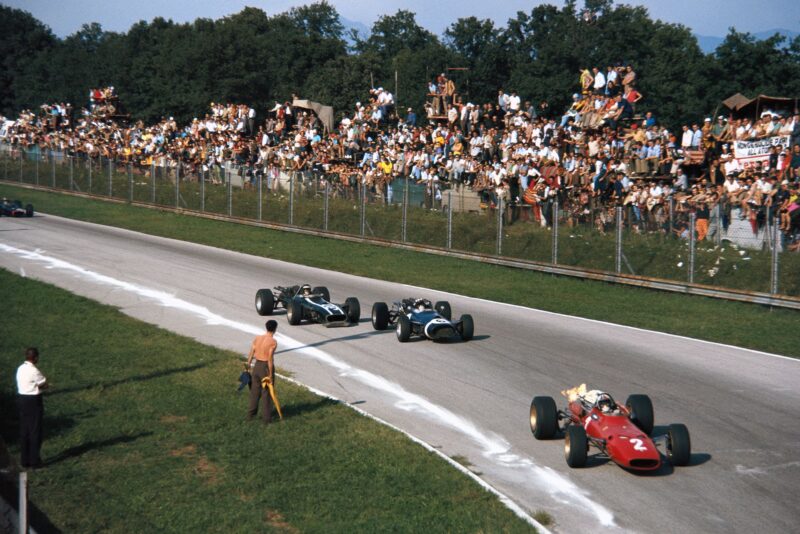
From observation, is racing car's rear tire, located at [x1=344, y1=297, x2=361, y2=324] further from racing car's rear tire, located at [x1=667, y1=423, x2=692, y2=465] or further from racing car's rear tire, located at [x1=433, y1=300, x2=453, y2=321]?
racing car's rear tire, located at [x1=667, y1=423, x2=692, y2=465]

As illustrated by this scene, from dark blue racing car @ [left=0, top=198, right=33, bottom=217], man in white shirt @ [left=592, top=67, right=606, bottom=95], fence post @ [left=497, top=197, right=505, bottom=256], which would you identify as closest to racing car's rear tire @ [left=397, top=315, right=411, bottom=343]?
fence post @ [left=497, top=197, right=505, bottom=256]

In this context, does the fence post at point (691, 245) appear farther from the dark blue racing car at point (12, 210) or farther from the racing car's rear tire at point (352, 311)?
the dark blue racing car at point (12, 210)

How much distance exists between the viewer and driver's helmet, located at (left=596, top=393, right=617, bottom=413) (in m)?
12.8

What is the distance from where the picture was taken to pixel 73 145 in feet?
195

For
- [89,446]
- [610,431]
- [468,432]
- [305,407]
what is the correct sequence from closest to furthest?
[610,431] → [89,446] → [468,432] → [305,407]

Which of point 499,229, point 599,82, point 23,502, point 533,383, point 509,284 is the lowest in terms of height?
point 533,383

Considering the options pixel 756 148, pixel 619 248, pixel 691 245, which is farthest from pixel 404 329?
pixel 756 148

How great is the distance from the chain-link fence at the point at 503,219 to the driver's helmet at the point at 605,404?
1181 cm

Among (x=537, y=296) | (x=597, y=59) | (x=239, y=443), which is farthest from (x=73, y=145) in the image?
(x=239, y=443)

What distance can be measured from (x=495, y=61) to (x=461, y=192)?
1328 inches

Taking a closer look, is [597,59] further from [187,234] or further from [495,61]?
[187,234]

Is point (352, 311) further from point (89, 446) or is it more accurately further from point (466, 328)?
point (89, 446)

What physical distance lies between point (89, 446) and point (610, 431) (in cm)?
719

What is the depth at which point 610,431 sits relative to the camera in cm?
1227
